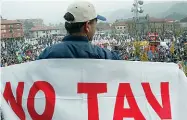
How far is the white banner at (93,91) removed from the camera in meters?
1.71

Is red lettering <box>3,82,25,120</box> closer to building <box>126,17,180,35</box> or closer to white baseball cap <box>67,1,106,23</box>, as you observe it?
white baseball cap <box>67,1,106,23</box>

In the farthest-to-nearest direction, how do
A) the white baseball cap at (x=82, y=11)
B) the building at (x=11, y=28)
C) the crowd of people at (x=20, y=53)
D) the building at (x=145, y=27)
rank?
the building at (x=11, y=28), the building at (x=145, y=27), the crowd of people at (x=20, y=53), the white baseball cap at (x=82, y=11)

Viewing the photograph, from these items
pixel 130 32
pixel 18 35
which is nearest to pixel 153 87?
pixel 130 32

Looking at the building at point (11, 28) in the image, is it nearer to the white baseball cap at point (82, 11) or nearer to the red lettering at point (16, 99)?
the red lettering at point (16, 99)

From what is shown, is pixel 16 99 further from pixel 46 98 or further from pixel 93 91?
pixel 93 91

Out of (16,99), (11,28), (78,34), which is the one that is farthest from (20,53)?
(11,28)

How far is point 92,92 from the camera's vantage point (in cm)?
174

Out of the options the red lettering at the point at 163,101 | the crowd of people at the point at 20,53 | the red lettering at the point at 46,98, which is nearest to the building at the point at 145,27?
the crowd of people at the point at 20,53

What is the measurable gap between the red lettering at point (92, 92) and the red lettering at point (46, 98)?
0.45 feet

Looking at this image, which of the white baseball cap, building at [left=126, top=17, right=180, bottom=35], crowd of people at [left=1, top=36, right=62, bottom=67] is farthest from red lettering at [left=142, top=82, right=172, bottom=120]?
building at [left=126, top=17, right=180, bottom=35]

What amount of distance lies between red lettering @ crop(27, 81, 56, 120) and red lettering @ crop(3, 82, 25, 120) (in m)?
0.05

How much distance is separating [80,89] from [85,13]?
36 cm

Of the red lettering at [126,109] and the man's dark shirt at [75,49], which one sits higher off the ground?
the man's dark shirt at [75,49]

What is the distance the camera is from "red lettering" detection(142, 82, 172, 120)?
1.73m
